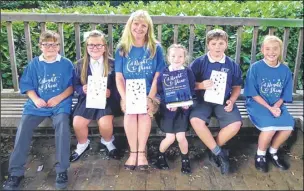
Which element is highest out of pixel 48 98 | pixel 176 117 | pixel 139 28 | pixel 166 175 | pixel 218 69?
pixel 139 28

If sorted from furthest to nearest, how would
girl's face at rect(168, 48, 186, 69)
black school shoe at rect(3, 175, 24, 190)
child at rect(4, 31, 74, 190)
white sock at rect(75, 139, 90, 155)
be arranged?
white sock at rect(75, 139, 90, 155) < girl's face at rect(168, 48, 186, 69) < child at rect(4, 31, 74, 190) < black school shoe at rect(3, 175, 24, 190)

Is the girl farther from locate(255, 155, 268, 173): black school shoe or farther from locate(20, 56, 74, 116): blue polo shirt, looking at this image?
locate(255, 155, 268, 173): black school shoe

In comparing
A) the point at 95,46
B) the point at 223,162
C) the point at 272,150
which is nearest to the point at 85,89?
the point at 95,46

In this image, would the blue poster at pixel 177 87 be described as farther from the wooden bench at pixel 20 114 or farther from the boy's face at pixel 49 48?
the boy's face at pixel 49 48

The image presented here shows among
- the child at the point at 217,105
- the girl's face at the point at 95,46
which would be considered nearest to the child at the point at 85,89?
the girl's face at the point at 95,46

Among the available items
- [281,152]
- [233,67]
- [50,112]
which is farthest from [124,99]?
[281,152]

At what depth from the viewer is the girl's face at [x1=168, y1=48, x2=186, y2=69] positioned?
338 centimetres

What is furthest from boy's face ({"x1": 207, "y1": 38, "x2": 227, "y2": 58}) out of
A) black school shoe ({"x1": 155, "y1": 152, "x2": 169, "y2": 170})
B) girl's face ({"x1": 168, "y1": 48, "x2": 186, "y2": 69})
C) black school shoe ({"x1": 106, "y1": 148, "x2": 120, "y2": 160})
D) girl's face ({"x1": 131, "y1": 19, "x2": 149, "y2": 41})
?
black school shoe ({"x1": 106, "y1": 148, "x2": 120, "y2": 160})

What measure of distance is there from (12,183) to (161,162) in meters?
1.33

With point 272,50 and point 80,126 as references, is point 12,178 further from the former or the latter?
point 272,50

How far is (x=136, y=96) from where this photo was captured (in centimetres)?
343

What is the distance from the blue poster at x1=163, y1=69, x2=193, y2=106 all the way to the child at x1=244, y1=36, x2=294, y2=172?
64cm

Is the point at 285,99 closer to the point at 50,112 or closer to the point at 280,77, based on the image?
the point at 280,77

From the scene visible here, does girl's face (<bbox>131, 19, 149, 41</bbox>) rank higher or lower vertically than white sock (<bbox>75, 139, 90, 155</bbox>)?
higher
